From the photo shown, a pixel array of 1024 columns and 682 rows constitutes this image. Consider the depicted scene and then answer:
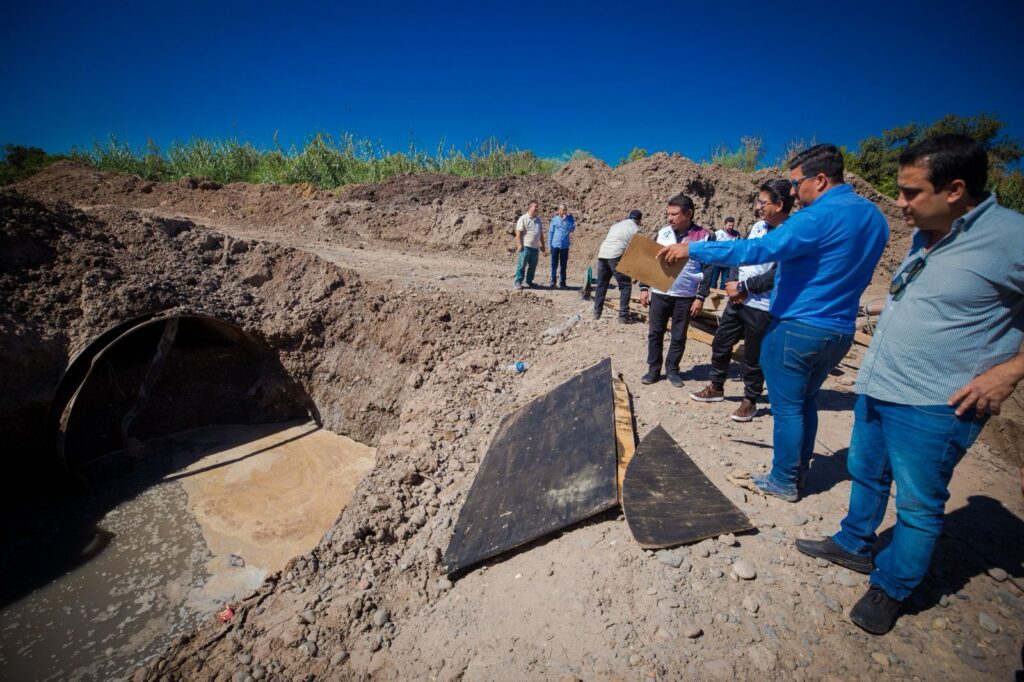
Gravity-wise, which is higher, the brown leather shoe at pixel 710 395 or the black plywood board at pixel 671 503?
the brown leather shoe at pixel 710 395

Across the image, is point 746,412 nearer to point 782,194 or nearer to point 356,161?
point 782,194

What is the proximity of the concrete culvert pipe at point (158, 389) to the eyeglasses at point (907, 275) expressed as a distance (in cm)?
659

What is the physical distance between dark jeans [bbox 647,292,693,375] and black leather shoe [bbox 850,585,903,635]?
2431mm

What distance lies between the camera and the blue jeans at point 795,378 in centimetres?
226

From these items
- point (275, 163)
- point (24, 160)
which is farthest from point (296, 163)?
point (24, 160)

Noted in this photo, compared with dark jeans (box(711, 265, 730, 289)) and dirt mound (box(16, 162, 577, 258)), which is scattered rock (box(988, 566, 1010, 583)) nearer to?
dark jeans (box(711, 265, 730, 289))

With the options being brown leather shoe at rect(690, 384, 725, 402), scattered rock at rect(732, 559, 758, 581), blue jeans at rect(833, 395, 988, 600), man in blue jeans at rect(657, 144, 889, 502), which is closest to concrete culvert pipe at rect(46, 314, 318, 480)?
brown leather shoe at rect(690, 384, 725, 402)

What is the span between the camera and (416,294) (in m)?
6.27

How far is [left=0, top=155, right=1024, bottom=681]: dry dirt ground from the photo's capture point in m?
1.87

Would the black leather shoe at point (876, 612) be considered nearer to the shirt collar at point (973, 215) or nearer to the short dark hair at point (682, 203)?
the shirt collar at point (973, 215)

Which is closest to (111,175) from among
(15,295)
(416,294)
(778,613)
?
(15,295)

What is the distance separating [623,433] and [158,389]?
21.1 ft

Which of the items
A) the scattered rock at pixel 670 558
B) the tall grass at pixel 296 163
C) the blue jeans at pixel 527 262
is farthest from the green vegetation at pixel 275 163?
the scattered rock at pixel 670 558

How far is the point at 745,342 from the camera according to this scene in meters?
3.45
